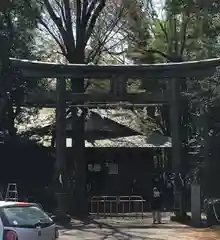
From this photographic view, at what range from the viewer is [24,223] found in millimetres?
10203

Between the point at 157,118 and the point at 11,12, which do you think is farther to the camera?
the point at 157,118

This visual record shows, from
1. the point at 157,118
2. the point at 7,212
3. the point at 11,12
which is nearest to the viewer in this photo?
the point at 7,212

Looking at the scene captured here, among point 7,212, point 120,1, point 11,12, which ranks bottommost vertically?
point 7,212

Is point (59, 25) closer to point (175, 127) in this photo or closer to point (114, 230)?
point (175, 127)

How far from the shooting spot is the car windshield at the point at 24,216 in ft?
33.2

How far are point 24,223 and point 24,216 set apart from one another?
265mm

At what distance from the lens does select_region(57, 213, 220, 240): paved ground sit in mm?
17359

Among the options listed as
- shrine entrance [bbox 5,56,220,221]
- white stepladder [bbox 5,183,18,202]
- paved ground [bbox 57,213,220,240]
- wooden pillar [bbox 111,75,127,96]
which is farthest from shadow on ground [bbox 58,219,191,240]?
wooden pillar [bbox 111,75,127,96]

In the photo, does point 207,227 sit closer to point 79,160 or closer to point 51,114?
point 79,160

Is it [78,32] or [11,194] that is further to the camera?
[78,32]

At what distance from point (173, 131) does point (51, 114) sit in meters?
13.1

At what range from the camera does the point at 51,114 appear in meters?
35.5

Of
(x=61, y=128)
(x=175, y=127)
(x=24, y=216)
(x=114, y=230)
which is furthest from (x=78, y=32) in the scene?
(x=24, y=216)

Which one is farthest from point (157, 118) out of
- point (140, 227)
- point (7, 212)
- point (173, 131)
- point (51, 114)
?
point (7, 212)
